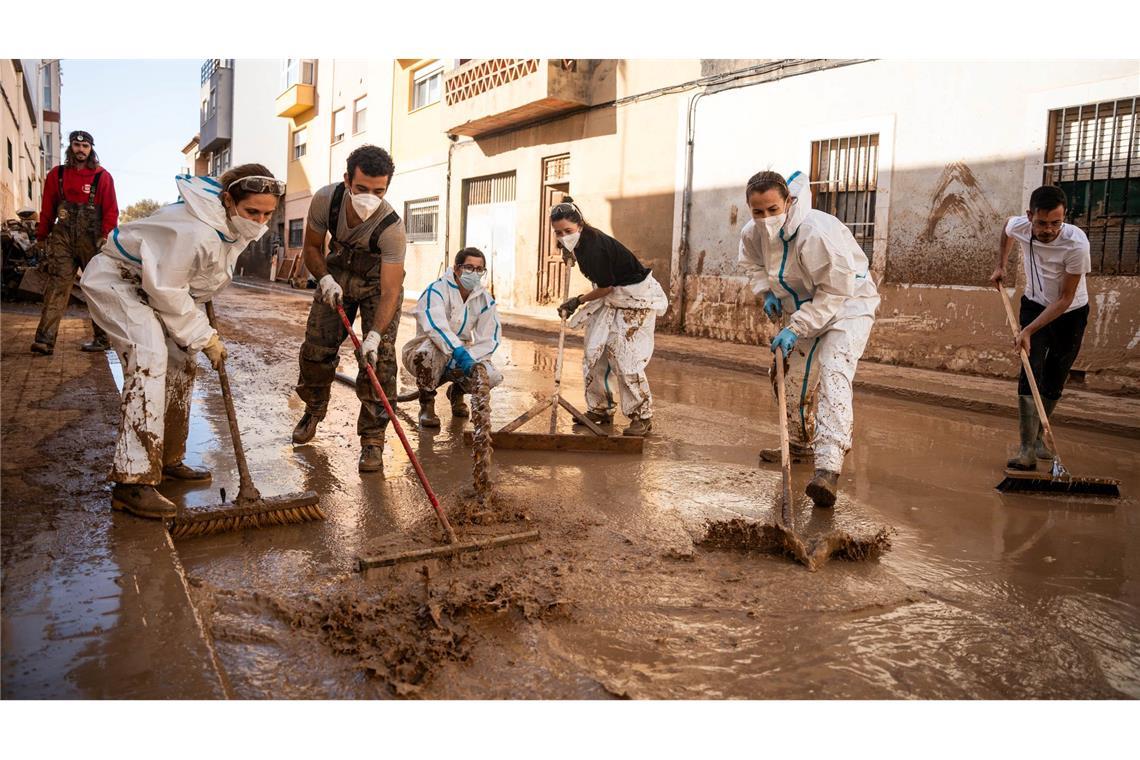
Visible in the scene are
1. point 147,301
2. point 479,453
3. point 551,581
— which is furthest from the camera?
point 479,453

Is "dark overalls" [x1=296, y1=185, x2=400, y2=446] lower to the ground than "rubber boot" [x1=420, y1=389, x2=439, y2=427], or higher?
higher

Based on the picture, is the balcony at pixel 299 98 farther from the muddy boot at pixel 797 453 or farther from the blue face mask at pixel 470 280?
the muddy boot at pixel 797 453

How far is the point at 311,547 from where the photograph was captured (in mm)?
3293

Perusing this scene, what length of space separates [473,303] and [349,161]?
162cm

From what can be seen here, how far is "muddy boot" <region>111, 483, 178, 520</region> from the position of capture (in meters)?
3.36

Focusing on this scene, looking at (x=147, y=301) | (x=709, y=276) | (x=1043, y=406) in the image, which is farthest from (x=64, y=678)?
(x=709, y=276)

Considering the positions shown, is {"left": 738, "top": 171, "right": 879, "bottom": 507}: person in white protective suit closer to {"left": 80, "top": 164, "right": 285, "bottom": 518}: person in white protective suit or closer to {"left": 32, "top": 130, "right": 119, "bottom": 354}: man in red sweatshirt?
{"left": 80, "top": 164, "right": 285, "bottom": 518}: person in white protective suit

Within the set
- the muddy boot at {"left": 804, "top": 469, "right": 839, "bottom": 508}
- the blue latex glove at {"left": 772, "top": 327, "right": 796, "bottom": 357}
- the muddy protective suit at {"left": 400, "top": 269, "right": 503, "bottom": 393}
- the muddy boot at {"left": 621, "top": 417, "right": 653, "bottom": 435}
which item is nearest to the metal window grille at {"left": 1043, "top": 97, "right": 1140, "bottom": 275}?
the muddy boot at {"left": 621, "top": 417, "right": 653, "bottom": 435}

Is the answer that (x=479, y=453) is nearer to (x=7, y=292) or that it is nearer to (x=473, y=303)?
(x=473, y=303)

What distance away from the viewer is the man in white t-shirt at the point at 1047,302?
4910 millimetres

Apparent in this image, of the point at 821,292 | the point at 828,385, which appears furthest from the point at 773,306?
the point at 828,385

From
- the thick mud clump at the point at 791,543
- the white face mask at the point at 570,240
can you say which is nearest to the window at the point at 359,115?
the white face mask at the point at 570,240

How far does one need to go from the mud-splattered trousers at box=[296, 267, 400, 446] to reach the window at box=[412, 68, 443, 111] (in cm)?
1743

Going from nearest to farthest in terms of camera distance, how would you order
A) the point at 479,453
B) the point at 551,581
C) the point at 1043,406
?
the point at 551,581 → the point at 479,453 → the point at 1043,406
